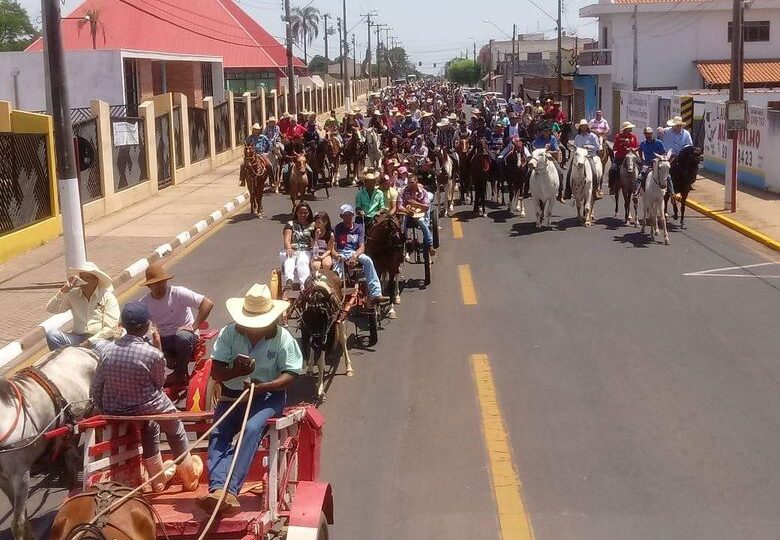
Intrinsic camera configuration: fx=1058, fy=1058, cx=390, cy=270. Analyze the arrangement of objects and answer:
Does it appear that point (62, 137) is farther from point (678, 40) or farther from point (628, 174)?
point (678, 40)

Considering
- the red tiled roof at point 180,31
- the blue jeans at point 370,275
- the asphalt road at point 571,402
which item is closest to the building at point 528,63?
the red tiled roof at point 180,31

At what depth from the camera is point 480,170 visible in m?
21.8

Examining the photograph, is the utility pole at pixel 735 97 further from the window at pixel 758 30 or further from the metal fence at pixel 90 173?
the window at pixel 758 30

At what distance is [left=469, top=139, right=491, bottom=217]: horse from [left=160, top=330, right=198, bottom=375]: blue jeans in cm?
1362

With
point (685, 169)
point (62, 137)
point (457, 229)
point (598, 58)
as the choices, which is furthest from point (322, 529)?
point (598, 58)

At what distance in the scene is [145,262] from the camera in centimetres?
1727

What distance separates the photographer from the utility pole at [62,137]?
14.4 metres

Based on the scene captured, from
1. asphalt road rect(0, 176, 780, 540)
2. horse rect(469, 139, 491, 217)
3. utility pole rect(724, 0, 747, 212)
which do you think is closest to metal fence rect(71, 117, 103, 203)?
asphalt road rect(0, 176, 780, 540)

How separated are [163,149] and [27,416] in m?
22.5

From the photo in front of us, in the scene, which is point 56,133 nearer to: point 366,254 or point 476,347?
point 366,254

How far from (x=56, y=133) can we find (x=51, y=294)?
2.27 meters

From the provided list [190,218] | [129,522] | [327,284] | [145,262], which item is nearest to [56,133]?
[145,262]

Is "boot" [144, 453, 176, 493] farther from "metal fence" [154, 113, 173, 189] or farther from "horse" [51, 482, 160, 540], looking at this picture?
"metal fence" [154, 113, 173, 189]

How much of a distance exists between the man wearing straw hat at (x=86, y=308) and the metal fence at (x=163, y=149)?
19.1m
